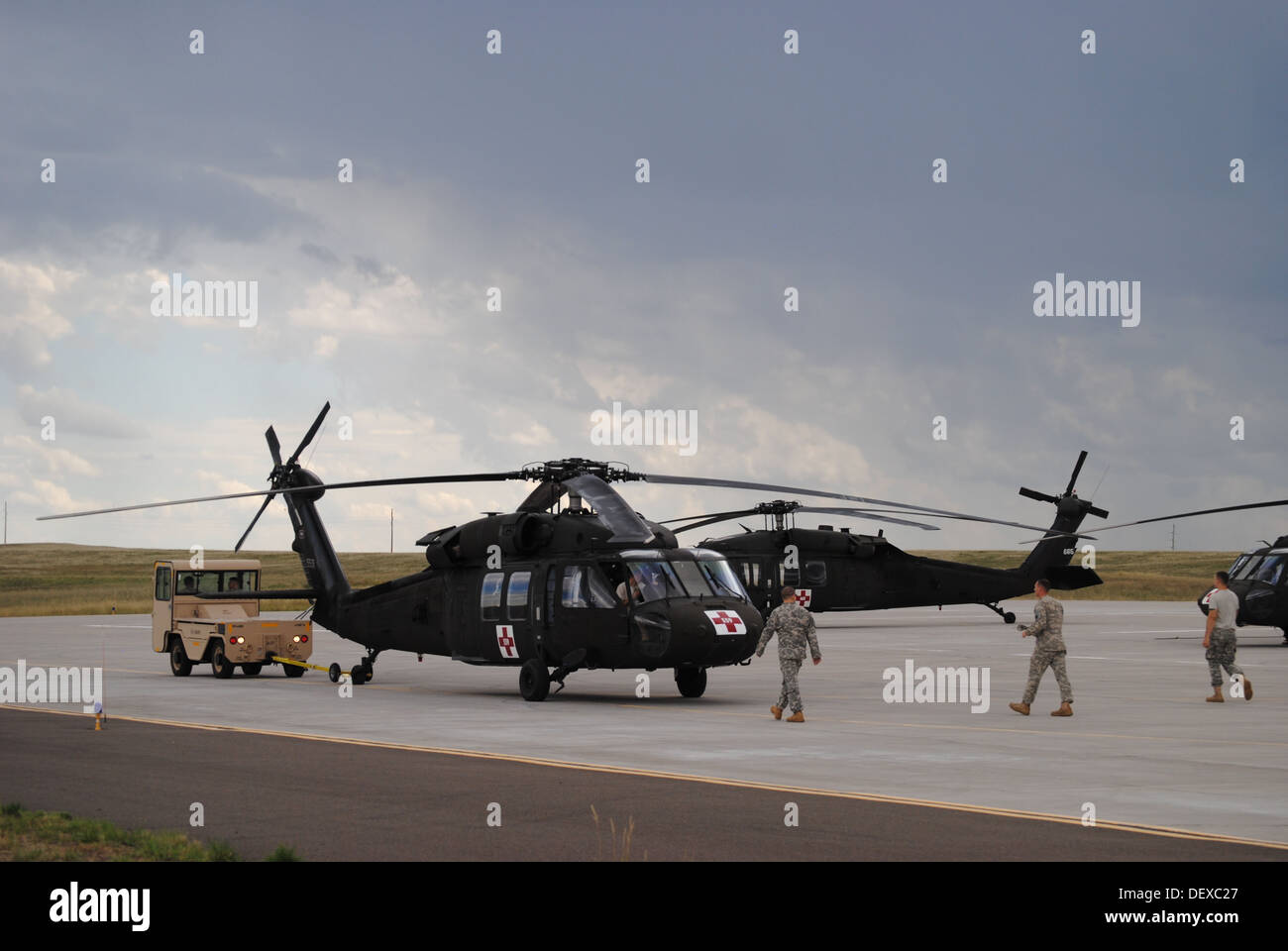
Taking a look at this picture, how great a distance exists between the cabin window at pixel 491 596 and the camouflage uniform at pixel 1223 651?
11.6 meters

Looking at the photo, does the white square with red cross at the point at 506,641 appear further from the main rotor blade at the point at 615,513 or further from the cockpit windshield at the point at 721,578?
the cockpit windshield at the point at 721,578

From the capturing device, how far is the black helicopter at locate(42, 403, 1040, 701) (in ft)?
71.1

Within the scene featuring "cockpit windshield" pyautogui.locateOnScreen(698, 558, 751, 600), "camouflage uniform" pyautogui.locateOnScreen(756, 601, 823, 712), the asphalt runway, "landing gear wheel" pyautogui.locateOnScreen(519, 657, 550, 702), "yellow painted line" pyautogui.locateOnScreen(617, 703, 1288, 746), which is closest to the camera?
the asphalt runway

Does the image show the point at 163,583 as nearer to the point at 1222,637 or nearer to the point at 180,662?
the point at 180,662

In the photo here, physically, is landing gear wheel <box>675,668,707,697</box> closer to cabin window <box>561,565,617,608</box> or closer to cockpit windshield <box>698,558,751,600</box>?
cockpit windshield <box>698,558,751,600</box>

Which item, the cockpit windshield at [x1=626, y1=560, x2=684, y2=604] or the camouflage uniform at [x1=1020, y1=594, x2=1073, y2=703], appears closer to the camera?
the camouflage uniform at [x1=1020, y1=594, x2=1073, y2=703]

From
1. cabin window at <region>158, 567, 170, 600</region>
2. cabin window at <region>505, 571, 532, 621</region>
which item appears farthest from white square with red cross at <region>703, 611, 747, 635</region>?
cabin window at <region>158, 567, 170, 600</region>

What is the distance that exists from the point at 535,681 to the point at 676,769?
872cm

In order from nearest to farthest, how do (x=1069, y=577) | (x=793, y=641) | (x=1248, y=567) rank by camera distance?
(x=793, y=641)
(x=1248, y=567)
(x=1069, y=577)

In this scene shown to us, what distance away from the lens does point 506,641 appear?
2398 cm

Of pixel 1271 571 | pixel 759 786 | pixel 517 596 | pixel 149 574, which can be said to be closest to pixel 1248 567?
pixel 1271 571

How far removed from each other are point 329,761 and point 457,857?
5885 mm
